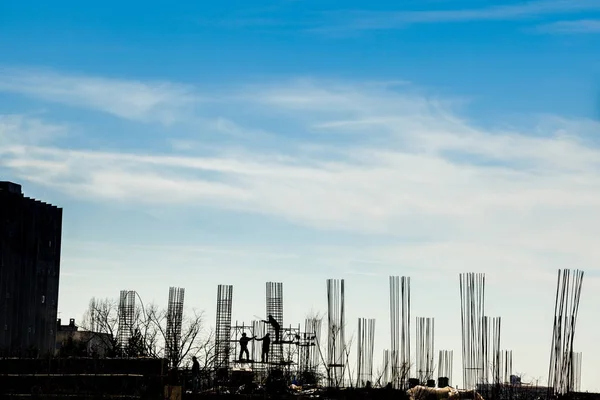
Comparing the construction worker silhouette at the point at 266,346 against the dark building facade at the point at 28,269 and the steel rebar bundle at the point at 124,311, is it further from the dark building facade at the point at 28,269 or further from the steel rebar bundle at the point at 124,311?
the dark building facade at the point at 28,269

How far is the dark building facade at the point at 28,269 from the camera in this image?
87188 millimetres

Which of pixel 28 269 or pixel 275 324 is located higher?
pixel 28 269

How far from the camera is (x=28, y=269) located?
90.5 meters

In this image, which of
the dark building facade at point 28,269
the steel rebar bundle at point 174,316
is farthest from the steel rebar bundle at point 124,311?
the dark building facade at point 28,269

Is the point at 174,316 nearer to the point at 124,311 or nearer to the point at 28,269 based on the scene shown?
the point at 124,311

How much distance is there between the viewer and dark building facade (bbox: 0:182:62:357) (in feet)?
286

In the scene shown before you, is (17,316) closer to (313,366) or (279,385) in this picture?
(313,366)

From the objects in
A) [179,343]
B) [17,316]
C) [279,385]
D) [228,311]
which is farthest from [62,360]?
[17,316]

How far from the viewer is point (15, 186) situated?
92250 millimetres

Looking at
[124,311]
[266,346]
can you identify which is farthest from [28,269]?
[266,346]

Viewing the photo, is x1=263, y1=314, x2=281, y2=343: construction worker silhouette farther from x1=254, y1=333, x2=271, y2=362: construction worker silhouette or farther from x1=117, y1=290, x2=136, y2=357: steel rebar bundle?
x1=117, y1=290, x2=136, y2=357: steel rebar bundle

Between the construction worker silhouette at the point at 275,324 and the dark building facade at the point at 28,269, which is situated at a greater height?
the dark building facade at the point at 28,269

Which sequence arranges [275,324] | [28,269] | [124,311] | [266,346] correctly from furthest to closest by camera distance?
[28,269], [124,311], [275,324], [266,346]

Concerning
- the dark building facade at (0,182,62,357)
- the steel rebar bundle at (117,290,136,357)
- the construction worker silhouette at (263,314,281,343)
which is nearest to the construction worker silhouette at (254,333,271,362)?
the construction worker silhouette at (263,314,281,343)
